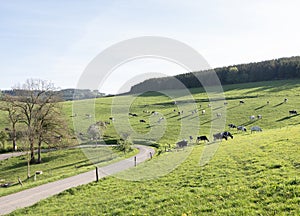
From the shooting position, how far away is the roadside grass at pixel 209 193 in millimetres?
9242

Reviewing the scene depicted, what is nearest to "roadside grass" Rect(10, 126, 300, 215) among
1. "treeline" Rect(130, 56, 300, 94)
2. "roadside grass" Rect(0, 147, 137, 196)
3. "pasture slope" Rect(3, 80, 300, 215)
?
"pasture slope" Rect(3, 80, 300, 215)

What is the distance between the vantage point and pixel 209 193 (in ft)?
37.0

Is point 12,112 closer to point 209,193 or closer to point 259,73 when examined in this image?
point 209,193

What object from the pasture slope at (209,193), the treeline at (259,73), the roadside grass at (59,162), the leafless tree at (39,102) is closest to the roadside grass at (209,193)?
the pasture slope at (209,193)

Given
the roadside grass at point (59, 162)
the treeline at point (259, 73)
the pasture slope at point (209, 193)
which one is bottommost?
the roadside grass at point (59, 162)

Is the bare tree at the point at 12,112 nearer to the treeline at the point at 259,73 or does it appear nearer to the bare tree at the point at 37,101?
the bare tree at the point at 37,101

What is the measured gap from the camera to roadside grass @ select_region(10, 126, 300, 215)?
30.3 feet

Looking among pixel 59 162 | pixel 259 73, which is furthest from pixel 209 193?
pixel 259 73

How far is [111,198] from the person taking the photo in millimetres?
14305

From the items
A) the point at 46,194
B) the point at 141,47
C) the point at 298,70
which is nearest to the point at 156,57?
the point at 141,47

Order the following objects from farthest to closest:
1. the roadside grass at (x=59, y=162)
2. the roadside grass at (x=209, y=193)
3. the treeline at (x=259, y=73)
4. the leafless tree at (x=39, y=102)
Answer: the treeline at (x=259, y=73) < the leafless tree at (x=39, y=102) < the roadside grass at (x=59, y=162) < the roadside grass at (x=209, y=193)

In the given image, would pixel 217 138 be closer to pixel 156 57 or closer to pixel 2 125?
pixel 156 57

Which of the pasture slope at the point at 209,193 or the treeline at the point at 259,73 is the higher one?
the treeline at the point at 259,73

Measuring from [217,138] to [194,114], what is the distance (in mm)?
29798
